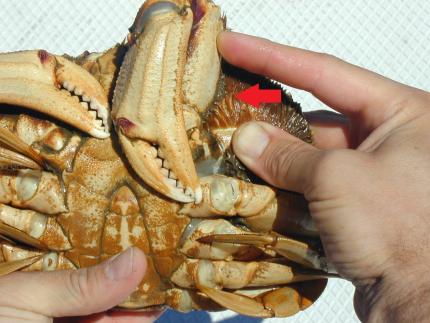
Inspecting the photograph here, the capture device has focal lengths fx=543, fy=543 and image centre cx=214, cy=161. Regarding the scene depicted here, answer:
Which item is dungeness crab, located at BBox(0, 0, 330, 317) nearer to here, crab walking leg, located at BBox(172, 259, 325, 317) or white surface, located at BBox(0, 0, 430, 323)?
crab walking leg, located at BBox(172, 259, 325, 317)

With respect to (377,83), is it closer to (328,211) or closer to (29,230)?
(328,211)

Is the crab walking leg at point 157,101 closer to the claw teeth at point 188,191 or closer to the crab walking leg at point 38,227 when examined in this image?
the claw teeth at point 188,191

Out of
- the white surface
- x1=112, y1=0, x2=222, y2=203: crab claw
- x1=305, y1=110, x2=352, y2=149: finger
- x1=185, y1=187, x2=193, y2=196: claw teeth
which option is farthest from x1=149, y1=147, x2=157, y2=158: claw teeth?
the white surface

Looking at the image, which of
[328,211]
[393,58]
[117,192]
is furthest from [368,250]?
[393,58]

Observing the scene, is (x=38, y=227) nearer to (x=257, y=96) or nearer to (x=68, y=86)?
(x=68, y=86)

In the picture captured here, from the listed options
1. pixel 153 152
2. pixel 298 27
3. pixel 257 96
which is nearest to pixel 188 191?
pixel 153 152
